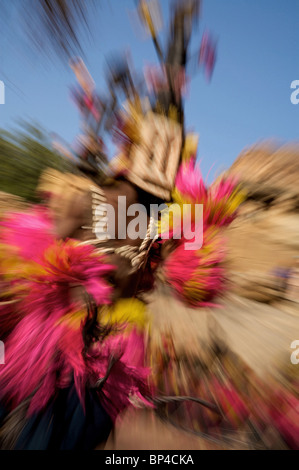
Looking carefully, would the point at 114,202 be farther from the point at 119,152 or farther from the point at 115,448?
the point at 115,448

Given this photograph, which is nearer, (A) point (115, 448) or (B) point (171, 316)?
(A) point (115, 448)

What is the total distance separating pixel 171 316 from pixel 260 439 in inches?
6.6

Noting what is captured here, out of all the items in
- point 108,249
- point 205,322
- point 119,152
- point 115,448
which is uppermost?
point 119,152

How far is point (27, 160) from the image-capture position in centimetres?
92

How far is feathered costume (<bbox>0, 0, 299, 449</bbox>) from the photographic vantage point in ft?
0.89

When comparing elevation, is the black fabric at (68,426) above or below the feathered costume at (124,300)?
below

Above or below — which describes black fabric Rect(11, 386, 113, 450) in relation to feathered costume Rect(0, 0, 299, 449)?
below

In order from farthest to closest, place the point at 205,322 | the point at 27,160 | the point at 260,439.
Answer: the point at 27,160 → the point at 205,322 → the point at 260,439

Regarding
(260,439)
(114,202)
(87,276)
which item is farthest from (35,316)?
(260,439)

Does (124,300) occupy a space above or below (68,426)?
above

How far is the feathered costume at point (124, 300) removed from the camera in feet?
0.89

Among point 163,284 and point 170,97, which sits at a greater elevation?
point 170,97

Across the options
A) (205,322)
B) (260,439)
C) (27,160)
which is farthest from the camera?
(27,160)

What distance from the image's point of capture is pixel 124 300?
362mm
